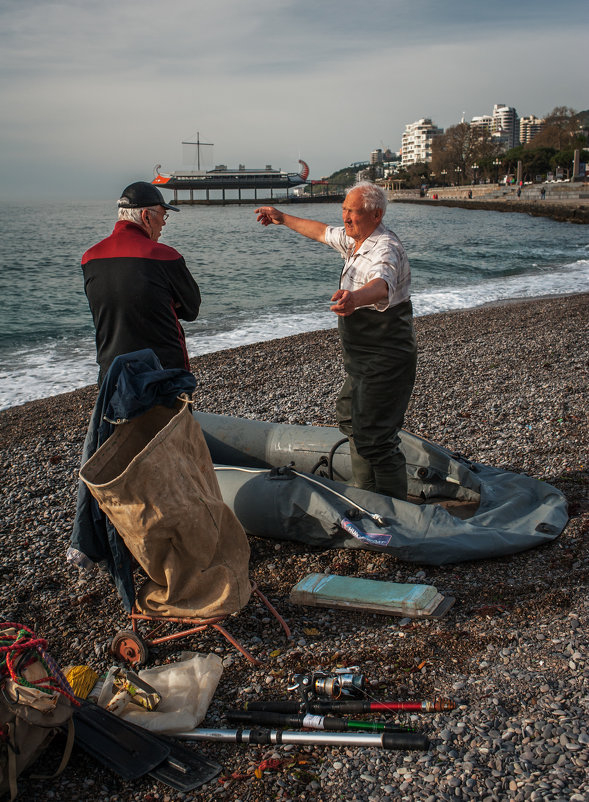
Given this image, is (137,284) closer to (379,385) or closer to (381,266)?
(381,266)

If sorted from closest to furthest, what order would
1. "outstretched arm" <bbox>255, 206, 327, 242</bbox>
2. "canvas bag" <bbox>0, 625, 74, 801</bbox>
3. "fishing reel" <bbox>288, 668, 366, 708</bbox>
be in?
"canvas bag" <bbox>0, 625, 74, 801</bbox> → "fishing reel" <bbox>288, 668, 366, 708</bbox> → "outstretched arm" <bbox>255, 206, 327, 242</bbox>

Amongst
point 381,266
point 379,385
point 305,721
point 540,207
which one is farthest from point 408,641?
point 540,207

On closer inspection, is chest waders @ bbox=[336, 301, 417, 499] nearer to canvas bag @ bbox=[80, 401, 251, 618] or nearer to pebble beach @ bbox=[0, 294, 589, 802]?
pebble beach @ bbox=[0, 294, 589, 802]

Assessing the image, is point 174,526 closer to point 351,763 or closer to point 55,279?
point 351,763

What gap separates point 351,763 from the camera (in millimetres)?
2385

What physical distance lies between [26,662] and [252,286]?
2039 cm

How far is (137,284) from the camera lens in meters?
3.49

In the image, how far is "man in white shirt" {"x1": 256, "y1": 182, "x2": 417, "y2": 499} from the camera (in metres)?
3.66

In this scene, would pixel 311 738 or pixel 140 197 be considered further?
pixel 140 197

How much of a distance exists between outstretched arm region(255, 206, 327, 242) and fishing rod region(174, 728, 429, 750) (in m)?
2.69

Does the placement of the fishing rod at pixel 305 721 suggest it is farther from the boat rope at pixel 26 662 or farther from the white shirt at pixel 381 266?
the white shirt at pixel 381 266

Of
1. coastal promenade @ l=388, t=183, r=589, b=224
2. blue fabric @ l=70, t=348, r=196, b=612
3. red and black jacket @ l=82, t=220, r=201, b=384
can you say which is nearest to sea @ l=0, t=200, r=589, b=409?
red and black jacket @ l=82, t=220, r=201, b=384

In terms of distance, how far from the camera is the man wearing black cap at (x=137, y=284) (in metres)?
3.50

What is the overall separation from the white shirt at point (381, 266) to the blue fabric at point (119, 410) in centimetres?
116
